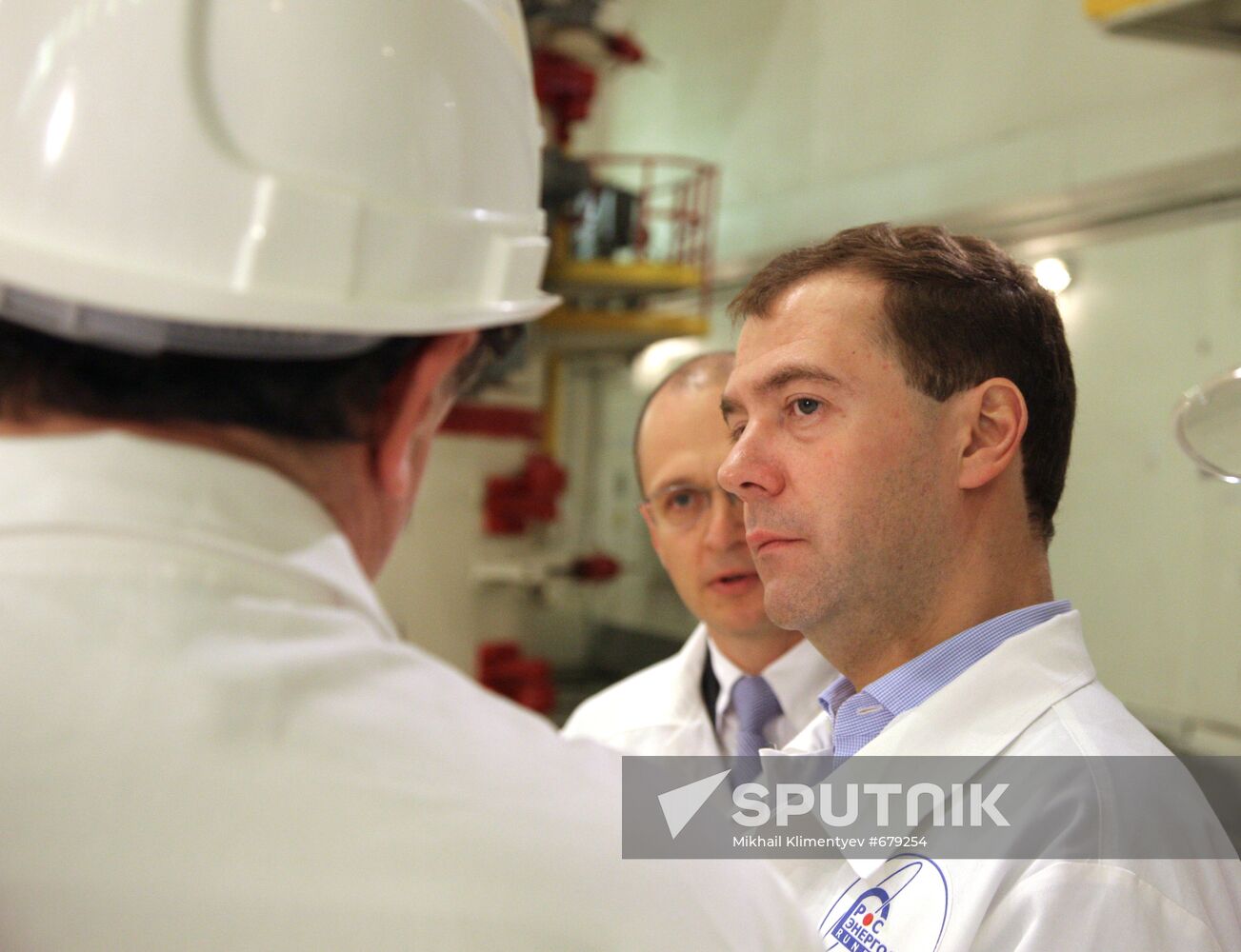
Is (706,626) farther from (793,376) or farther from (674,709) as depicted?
(793,376)

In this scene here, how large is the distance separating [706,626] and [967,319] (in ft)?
2.06

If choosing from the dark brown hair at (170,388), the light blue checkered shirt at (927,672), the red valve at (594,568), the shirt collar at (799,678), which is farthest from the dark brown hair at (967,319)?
the red valve at (594,568)

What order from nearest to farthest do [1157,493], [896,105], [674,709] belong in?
[674,709]
[1157,493]
[896,105]

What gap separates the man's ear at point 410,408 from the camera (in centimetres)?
71

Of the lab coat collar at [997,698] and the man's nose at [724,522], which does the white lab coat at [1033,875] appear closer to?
the lab coat collar at [997,698]

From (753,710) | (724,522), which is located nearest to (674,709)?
(753,710)

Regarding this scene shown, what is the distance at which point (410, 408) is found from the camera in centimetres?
71

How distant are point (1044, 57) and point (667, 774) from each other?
2.69 metres

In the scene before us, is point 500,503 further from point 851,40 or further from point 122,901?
point 122,901

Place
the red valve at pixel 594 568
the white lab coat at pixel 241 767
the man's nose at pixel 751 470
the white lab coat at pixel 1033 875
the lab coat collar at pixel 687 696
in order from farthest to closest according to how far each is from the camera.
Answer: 1. the red valve at pixel 594 568
2. the lab coat collar at pixel 687 696
3. the man's nose at pixel 751 470
4. the white lab coat at pixel 1033 875
5. the white lab coat at pixel 241 767

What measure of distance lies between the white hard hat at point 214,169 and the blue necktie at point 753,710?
92cm

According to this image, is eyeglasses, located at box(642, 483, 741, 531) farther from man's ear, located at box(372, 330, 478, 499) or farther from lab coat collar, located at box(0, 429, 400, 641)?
lab coat collar, located at box(0, 429, 400, 641)

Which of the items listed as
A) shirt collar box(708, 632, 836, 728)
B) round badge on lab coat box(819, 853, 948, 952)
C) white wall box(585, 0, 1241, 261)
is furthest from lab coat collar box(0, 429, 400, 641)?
white wall box(585, 0, 1241, 261)

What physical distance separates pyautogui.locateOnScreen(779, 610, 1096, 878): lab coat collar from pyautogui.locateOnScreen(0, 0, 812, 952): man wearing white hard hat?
0.46 meters
